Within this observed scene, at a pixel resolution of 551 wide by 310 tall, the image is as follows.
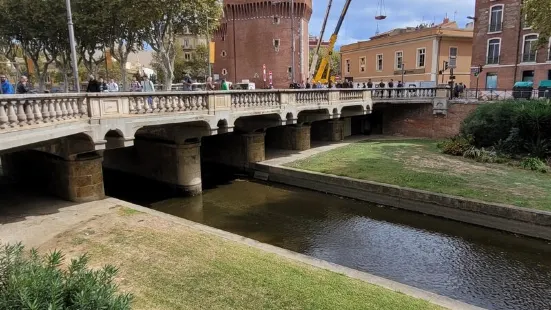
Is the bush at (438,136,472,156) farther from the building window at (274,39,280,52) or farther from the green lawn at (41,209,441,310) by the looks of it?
the building window at (274,39,280,52)

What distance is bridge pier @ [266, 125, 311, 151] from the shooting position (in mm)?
25719

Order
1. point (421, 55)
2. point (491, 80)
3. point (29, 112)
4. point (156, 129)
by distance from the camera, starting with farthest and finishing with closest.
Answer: point (421, 55), point (491, 80), point (156, 129), point (29, 112)

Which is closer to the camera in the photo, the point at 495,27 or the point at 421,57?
the point at 495,27

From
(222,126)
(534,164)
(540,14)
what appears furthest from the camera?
(540,14)

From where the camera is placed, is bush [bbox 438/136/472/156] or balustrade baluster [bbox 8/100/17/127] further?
bush [bbox 438/136/472/156]

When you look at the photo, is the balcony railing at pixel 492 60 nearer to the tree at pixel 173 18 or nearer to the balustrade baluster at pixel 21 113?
the tree at pixel 173 18

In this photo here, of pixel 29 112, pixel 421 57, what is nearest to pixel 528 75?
pixel 421 57

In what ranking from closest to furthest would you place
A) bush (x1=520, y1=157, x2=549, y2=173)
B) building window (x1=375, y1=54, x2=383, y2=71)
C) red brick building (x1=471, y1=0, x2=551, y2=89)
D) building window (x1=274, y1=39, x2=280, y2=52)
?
bush (x1=520, y1=157, x2=549, y2=173), red brick building (x1=471, y1=0, x2=551, y2=89), building window (x1=274, y1=39, x2=280, y2=52), building window (x1=375, y1=54, x2=383, y2=71)

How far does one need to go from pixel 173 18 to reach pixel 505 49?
91.7ft

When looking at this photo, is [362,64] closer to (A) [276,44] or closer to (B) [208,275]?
(A) [276,44]

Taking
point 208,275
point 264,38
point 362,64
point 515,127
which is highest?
point 264,38

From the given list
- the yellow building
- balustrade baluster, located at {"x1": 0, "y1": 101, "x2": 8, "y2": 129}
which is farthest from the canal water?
the yellow building

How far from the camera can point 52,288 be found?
3340 mm

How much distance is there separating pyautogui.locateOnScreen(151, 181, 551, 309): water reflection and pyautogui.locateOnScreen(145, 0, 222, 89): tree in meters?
13.4
